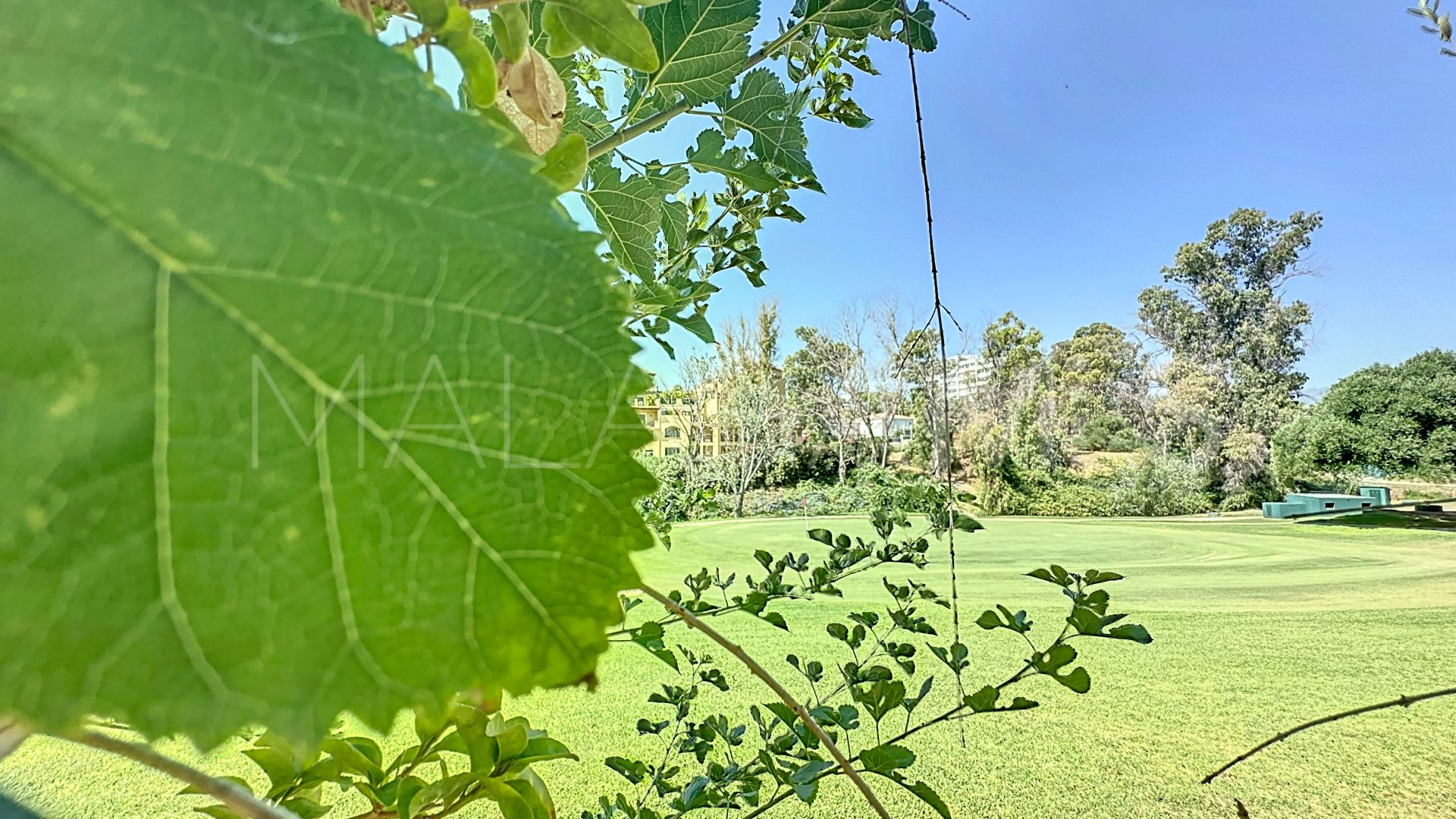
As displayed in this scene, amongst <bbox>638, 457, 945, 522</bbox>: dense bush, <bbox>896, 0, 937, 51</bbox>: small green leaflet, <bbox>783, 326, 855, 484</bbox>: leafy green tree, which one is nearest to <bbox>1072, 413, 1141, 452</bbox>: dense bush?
<bbox>783, 326, 855, 484</bbox>: leafy green tree

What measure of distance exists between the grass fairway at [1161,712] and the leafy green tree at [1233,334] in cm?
356

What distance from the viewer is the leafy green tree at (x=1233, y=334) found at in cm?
888

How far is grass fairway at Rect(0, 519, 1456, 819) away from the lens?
2561 millimetres

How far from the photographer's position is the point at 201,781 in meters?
0.19

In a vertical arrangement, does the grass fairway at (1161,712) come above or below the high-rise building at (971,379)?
below

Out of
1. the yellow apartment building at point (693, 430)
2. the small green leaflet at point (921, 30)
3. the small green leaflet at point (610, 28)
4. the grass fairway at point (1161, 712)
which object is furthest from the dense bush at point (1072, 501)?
the small green leaflet at point (610, 28)

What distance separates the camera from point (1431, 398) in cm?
688

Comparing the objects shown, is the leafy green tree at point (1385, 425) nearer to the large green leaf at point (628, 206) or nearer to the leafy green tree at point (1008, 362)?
the leafy green tree at point (1008, 362)

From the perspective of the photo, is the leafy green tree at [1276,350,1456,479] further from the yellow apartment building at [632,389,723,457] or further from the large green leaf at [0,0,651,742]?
the large green leaf at [0,0,651,742]

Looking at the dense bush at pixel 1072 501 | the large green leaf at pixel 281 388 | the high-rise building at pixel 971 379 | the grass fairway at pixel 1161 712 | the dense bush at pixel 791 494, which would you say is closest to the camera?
the large green leaf at pixel 281 388

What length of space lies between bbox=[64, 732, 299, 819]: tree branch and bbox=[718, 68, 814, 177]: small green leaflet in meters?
0.39

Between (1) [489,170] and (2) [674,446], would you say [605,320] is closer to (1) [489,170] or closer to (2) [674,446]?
(1) [489,170]

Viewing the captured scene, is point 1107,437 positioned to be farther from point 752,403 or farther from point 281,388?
point 281,388

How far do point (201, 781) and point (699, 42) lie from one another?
14.9 inches
